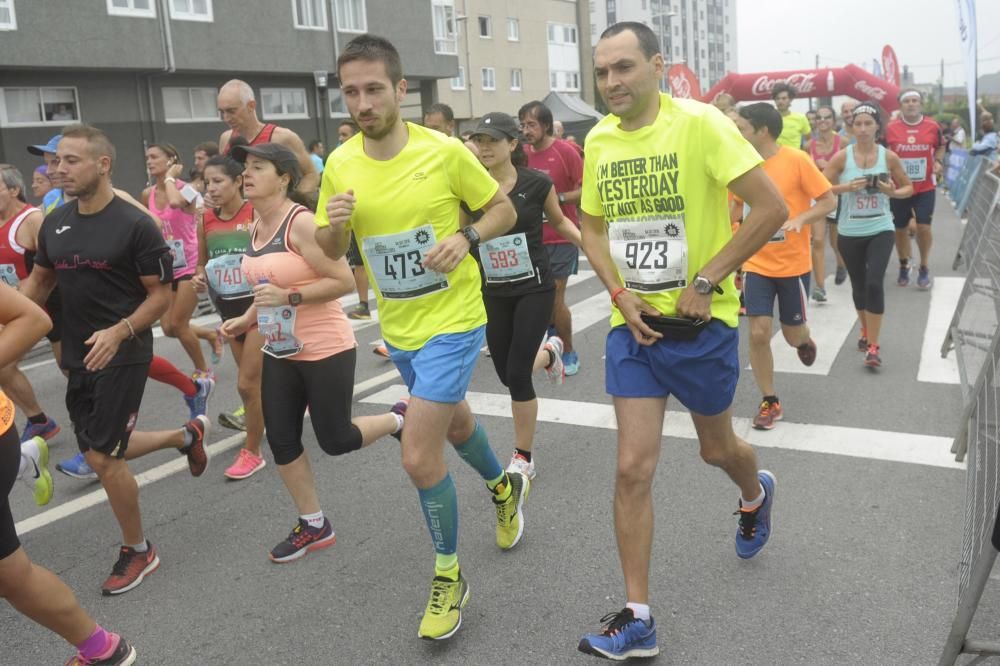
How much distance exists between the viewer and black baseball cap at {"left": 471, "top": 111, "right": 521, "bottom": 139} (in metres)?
4.82

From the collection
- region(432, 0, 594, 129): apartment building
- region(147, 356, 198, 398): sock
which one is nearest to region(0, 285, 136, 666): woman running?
region(147, 356, 198, 398): sock

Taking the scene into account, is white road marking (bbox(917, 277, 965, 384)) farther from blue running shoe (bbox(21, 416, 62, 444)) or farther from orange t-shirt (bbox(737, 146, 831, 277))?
blue running shoe (bbox(21, 416, 62, 444))

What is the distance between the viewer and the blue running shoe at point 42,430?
233 inches

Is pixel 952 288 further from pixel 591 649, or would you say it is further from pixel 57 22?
pixel 57 22

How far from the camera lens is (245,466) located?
16.7 ft

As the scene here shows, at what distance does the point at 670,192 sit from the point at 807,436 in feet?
9.21

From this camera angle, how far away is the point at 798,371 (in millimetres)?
6844

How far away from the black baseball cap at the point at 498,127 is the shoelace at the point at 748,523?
2.40 m

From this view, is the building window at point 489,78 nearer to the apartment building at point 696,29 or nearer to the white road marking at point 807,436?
the white road marking at point 807,436

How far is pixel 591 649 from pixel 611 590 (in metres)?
0.62

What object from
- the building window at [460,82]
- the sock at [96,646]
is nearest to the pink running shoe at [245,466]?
the sock at [96,646]

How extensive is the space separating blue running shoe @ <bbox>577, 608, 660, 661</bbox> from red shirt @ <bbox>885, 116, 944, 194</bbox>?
860cm

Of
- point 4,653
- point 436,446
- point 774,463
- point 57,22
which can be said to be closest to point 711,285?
point 436,446

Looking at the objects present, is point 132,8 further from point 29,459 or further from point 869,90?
point 29,459
